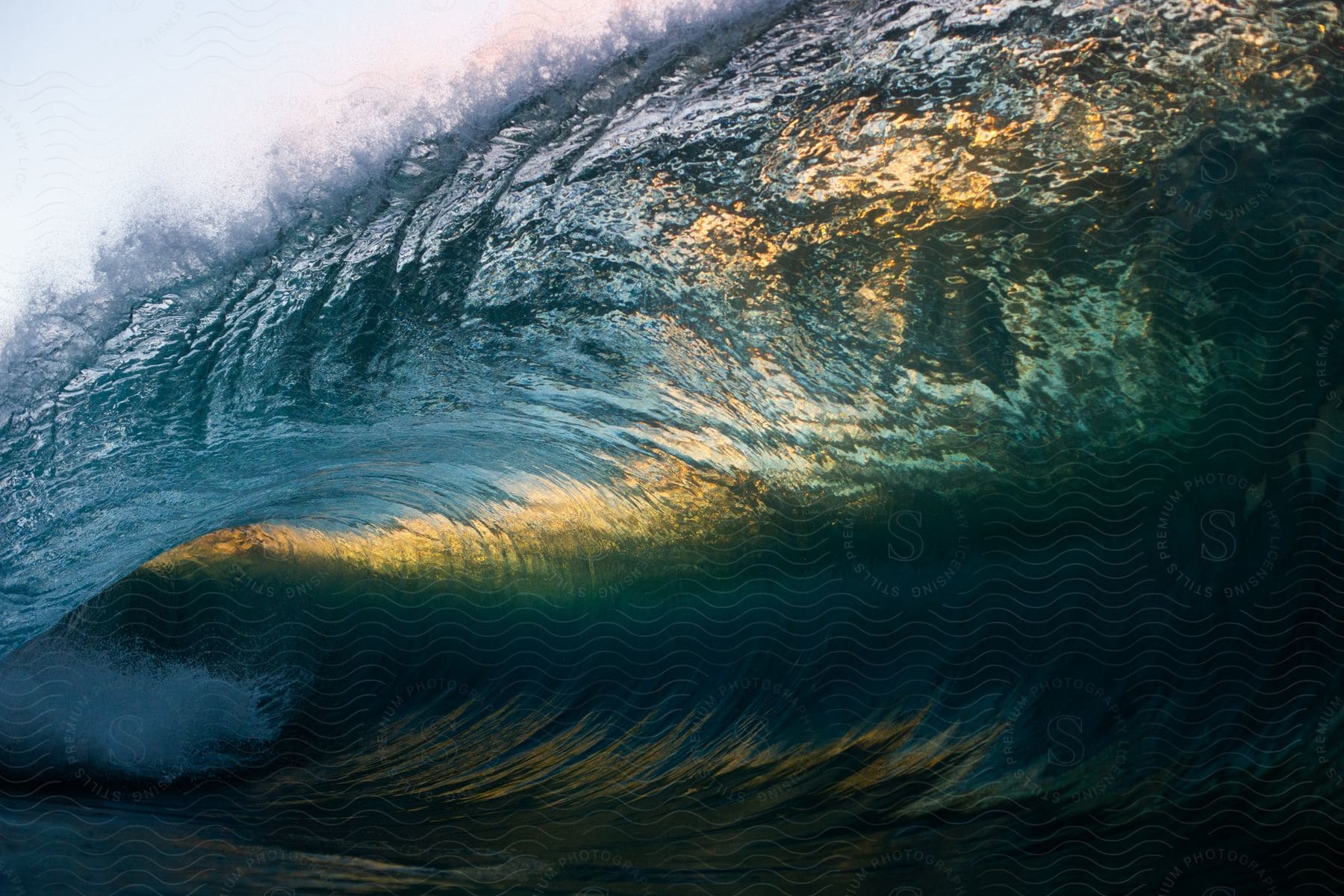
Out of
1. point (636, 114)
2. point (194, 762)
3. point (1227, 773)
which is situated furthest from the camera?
point (194, 762)

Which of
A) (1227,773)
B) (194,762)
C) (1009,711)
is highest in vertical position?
(194,762)

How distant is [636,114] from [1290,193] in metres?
1.93

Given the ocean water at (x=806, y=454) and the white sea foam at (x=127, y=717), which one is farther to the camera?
the white sea foam at (x=127, y=717)

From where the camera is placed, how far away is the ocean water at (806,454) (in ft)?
7.16

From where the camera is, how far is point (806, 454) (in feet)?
9.48

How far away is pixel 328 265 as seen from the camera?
2.58m

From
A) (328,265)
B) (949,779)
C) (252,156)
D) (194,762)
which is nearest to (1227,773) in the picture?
(949,779)

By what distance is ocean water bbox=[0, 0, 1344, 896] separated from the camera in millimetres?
2184

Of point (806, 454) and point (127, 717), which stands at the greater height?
point (806, 454)

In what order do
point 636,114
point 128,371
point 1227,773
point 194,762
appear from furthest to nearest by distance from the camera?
1. point 194,762
2. point 128,371
3. point 1227,773
4. point 636,114

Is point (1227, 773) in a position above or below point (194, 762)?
below

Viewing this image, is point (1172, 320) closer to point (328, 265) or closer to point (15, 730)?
point (328, 265)

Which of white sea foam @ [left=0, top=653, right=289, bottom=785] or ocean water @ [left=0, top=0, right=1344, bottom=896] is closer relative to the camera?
ocean water @ [left=0, top=0, right=1344, bottom=896]

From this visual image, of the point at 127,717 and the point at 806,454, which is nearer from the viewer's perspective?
the point at 806,454
